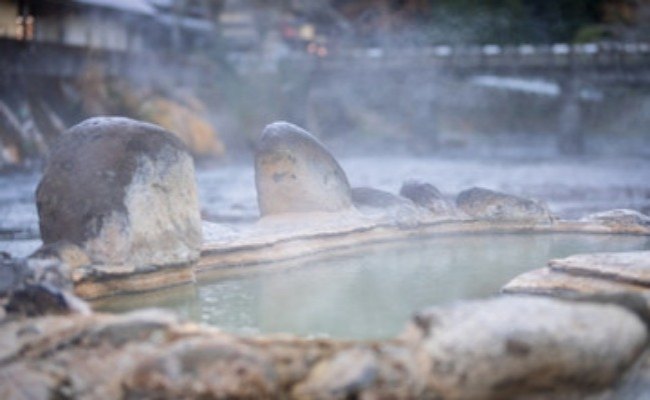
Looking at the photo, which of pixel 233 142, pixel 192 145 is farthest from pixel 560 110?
pixel 192 145

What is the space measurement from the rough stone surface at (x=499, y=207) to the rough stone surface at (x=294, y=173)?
1480 mm

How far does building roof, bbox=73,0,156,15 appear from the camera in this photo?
86.9ft

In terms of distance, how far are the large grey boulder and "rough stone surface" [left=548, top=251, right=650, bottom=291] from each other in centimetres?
271

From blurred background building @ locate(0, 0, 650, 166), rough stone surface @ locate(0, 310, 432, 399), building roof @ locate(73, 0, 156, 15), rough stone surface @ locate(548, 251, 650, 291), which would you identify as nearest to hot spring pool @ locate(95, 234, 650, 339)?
rough stone surface @ locate(548, 251, 650, 291)

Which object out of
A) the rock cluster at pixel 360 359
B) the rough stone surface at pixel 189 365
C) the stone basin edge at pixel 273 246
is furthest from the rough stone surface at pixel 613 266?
the stone basin edge at pixel 273 246

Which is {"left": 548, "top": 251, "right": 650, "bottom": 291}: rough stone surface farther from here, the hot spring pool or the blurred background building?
the blurred background building

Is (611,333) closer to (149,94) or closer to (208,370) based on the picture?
(208,370)

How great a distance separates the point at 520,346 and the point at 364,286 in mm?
2654

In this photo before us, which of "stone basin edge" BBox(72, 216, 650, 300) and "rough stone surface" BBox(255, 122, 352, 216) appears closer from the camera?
"stone basin edge" BBox(72, 216, 650, 300)

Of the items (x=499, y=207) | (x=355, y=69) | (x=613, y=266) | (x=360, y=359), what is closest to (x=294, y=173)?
(x=499, y=207)

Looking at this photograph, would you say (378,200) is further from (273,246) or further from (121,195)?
(121,195)

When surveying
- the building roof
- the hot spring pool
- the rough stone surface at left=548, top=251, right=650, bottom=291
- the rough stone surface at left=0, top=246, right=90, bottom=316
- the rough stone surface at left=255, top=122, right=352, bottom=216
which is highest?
the building roof

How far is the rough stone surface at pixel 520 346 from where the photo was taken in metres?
3.26

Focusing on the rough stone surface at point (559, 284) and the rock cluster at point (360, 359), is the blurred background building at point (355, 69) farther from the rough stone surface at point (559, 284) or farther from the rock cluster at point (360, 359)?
the rock cluster at point (360, 359)
